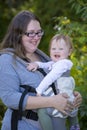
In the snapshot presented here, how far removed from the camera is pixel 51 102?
4039 mm

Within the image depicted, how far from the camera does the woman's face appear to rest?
4230 mm

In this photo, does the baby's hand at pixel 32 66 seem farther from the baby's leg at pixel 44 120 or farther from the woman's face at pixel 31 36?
the baby's leg at pixel 44 120

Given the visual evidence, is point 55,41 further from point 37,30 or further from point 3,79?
point 3,79

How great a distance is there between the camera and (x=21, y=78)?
13.5 ft

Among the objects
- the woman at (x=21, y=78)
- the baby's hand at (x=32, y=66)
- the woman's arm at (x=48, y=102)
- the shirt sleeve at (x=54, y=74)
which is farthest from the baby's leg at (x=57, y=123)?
the baby's hand at (x=32, y=66)

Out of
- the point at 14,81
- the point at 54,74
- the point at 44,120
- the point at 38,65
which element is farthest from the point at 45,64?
the point at 44,120

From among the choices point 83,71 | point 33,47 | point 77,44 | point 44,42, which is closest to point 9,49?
point 33,47

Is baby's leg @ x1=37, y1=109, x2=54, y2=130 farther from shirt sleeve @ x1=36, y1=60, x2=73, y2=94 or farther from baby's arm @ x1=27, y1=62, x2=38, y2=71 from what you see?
baby's arm @ x1=27, y1=62, x2=38, y2=71

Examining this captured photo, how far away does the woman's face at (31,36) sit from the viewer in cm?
423

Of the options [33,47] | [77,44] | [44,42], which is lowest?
[44,42]

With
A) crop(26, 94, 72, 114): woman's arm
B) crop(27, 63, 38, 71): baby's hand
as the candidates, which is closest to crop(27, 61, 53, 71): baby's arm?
crop(27, 63, 38, 71): baby's hand

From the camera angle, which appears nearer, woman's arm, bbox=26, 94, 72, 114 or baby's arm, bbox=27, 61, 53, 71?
woman's arm, bbox=26, 94, 72, 114

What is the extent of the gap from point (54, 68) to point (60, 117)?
39cm

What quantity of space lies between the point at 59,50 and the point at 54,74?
0.77ft
